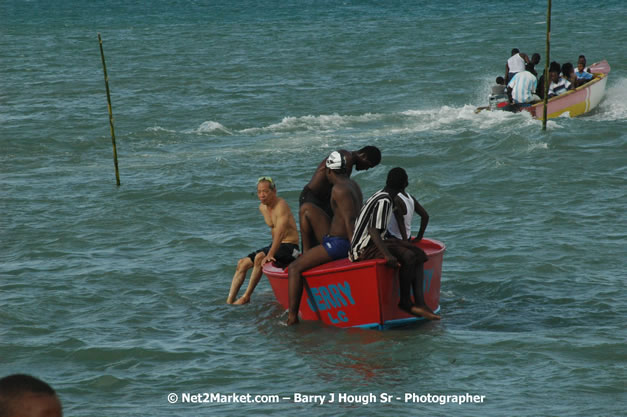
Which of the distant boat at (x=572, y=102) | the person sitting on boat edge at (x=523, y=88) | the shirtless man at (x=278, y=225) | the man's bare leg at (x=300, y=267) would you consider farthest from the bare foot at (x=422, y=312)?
the distant boat at (x=572, y=102)

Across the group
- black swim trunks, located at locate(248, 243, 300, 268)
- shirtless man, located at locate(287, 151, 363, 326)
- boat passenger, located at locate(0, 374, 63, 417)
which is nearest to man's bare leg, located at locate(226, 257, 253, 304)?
black swim trunks, located at locate(248, 243, 300, 268)

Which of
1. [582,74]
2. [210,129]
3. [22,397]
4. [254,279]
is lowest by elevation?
[254,279]

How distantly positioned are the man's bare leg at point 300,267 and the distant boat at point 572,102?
1385 centimetres

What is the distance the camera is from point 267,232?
1503 centimetres

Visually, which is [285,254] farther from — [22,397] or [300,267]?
[22,397]

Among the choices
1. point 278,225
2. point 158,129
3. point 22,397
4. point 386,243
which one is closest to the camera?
point 22,397

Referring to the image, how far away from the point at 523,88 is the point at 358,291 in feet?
45.2

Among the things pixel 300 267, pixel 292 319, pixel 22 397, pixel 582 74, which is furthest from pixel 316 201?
pixel 582 74

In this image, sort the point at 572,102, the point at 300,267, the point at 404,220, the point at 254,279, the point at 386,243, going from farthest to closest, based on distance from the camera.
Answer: the point at 572,102
the point at 254,279
the point at 300,267
the point at 404,220
the point at 386,243

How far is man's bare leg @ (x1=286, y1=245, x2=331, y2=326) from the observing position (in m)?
9.45

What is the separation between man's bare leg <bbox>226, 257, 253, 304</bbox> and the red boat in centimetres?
96

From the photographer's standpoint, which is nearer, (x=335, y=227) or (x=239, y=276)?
(x=335, y=227)

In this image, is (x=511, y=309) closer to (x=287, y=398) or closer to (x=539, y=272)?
(x=539, y=272)

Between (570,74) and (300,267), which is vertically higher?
(570,74)
